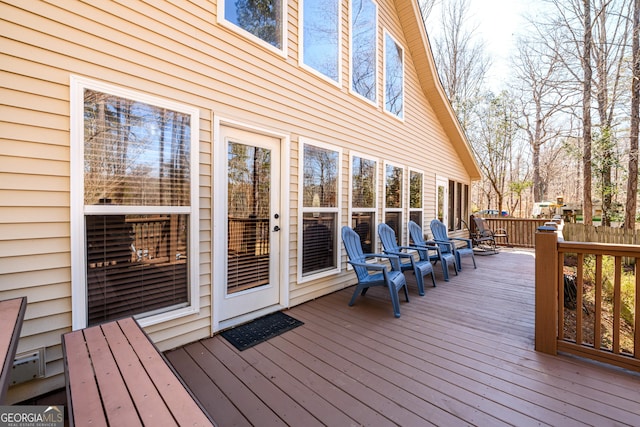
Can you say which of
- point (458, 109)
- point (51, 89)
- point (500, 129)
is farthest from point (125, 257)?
point (500, 129)

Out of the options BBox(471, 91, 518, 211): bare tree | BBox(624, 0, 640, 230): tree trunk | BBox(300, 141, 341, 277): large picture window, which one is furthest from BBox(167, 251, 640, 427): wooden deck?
BBox(471, 91, 518, 211): bare tree

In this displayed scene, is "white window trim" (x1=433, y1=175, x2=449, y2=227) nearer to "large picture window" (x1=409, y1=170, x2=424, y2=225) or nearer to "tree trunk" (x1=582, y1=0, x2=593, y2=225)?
"large picture window" (x1=409, y1=170, x2=424, y2=225)

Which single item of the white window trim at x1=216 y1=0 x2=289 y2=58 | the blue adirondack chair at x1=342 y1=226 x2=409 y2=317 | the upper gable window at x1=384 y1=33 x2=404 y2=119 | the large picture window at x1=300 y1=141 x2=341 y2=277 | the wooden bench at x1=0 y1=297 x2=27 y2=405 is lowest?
the blue adirondack chair at x1=342 y1=226 x2=409 y2=317

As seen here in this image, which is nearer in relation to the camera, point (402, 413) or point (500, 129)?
point (402, 413)

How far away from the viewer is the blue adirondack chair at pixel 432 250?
4578mm

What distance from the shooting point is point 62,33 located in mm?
1855

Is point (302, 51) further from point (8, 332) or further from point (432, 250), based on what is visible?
point (432, 250)

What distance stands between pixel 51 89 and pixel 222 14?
1633 mm

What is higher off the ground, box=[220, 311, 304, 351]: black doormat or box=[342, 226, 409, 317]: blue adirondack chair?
box=[342, 226, 409, 317]: blue adirondack chair

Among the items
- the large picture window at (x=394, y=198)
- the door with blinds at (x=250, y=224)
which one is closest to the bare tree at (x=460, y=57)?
the large picture window at (x=394, y=198)

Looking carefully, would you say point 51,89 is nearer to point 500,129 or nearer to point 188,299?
point 188,299

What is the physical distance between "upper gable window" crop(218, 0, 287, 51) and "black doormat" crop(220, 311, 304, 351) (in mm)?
3068

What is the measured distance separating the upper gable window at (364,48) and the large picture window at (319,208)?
1429mm

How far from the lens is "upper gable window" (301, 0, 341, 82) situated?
11.7 feet
